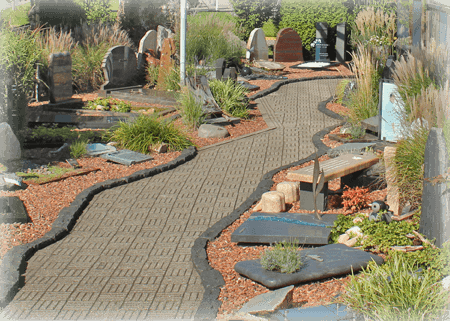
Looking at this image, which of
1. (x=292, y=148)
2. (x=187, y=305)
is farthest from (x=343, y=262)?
(x=292, y=148)

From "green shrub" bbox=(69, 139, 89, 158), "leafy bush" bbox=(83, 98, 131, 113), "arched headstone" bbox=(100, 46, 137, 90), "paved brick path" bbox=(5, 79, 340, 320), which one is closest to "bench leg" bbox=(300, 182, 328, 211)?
"paved brick path" bbox=(5, 79, 340, 320)

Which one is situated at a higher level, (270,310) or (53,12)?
(53,12)

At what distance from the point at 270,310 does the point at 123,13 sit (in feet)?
68.0

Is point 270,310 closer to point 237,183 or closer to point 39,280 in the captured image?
point 39,280

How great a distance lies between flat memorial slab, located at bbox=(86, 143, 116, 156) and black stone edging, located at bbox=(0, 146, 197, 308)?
124cm

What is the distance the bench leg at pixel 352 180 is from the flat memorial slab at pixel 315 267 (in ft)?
6.98

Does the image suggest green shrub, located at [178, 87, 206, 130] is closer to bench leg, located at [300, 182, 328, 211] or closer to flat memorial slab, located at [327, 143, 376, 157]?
flat memorial slab, located at [327, 143, 376, 157]

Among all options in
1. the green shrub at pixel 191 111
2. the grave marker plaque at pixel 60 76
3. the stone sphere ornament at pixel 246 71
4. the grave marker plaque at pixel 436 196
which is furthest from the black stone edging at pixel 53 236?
the stone sphere ornament at pixel 246 71

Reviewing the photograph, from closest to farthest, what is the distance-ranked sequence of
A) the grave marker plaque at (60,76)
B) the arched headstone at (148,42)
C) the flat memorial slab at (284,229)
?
the flat memorial slab at (284,229), the grave marker plaque at (60,76), the arched headstone at (148,42)

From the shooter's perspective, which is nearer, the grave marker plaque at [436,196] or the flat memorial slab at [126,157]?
the grave marker plaque at [436,196]

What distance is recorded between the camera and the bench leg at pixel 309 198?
A: 22.6ft

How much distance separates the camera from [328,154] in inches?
351

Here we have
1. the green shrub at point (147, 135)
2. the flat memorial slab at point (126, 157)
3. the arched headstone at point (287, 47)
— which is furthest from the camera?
the arched headstone at point (287, 47)

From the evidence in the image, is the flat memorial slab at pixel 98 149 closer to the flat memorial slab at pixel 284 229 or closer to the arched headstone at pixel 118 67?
the flat memorial slab at pixel 284 229
